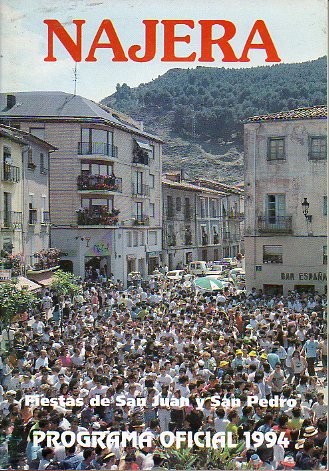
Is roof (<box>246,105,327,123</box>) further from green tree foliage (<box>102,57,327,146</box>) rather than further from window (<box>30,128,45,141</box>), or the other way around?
window (<box>30,128,45,141</box>)

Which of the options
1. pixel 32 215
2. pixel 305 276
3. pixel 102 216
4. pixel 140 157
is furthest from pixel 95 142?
pixel 305 276

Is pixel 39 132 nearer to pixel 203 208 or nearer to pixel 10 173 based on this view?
pixel 10 173

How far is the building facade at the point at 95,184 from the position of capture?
33.5 ft

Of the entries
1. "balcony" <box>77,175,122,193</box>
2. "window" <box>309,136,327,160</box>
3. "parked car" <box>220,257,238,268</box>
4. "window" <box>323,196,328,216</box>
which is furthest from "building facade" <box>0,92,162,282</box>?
"window" <box>323,196,328,216</box>

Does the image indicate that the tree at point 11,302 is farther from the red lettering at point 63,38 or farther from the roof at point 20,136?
the red lettering at point 63,38

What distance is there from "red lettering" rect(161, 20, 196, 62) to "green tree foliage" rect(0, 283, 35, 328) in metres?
3.86

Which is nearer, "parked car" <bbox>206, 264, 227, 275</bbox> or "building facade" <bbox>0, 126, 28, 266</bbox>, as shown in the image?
"building facade" <bbox>0, 126, 28, 266</bbox>

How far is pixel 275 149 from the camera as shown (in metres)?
10.4

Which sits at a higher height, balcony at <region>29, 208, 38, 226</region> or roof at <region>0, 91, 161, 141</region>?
roof at <region>0, 91, 161, 141</region>

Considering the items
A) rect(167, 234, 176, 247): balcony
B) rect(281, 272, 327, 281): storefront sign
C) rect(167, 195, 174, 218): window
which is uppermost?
rect(167, 195, 174, 218): window

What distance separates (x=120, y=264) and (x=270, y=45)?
4037mm

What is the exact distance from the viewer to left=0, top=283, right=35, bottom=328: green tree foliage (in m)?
9.47

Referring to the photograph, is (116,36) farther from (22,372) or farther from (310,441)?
(310,441)

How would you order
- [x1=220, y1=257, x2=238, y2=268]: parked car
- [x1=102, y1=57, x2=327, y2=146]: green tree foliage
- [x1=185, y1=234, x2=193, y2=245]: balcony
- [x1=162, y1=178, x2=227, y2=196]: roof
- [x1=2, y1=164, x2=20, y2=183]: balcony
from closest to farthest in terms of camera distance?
[x1=102, y1=57, x2=327, y2=146]: green tree foliage → [x1=2, y1=164, x2=20, y2=183]: balcony → [x1=220, y1=257, x2=238, y2=268]: parked car → [x1=162, y1=178, x2=227, y2=196]: roof → [x1=185, y1=234, x2=193, y2=245]: balcony
